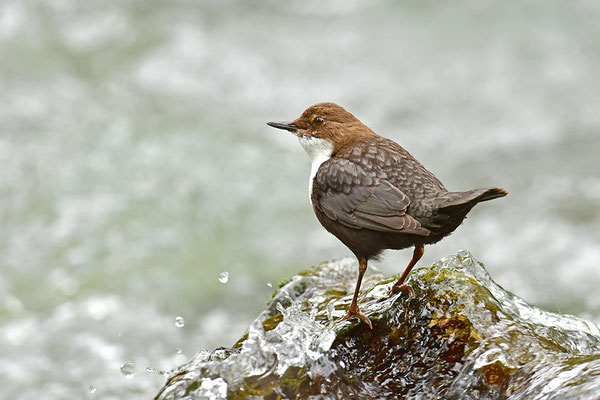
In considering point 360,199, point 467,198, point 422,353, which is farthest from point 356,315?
point 467,198

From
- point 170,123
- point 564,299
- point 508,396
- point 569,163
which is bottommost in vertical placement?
point 508,396

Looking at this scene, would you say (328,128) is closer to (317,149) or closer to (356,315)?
(317,149)

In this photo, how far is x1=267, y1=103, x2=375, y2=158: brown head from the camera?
443 centimetres

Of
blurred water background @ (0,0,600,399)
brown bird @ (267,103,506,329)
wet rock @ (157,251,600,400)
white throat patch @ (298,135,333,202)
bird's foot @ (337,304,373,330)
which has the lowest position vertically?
wet rock @ (157,251,600,400)

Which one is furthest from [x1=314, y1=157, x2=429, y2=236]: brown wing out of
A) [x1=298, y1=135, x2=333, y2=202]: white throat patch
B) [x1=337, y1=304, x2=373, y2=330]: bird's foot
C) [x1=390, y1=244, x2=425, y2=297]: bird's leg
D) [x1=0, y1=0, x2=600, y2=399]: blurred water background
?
[x1=0, y1=0, x2=600, y2=399]: blurred water background

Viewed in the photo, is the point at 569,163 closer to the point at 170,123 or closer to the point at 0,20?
the point at 170,123

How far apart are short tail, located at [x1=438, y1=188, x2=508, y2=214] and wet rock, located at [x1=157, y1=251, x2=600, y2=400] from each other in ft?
1.39

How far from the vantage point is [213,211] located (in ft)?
28.7

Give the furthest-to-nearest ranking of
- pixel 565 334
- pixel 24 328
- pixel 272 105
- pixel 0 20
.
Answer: pixel 0 20, pixel 272 105, pixel 24 328, pixel 565 334

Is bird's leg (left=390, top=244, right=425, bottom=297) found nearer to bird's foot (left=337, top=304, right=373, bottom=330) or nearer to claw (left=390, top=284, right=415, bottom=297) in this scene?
claw (left=390, top=284, right=415, bottom=297)

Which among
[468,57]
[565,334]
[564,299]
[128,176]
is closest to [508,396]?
[565,334]

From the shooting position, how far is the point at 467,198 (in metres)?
3.36

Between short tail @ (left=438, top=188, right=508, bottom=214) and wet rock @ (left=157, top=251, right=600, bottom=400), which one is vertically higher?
short tail @ (left=438, top=188, right=508, bottom=214)

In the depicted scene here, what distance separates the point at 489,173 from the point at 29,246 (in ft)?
19.0
